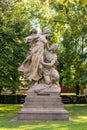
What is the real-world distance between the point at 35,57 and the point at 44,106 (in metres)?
2.08

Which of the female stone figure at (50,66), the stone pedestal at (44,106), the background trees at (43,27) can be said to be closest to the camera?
the stone pedestal at (44,106)

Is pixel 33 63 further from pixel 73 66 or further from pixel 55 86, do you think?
pixel 73 66

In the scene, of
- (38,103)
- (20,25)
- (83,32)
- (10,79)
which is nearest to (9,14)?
(20,25)

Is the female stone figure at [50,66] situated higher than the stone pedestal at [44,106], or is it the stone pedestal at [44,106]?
the female stone figure at [50,66]

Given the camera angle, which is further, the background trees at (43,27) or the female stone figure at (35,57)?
the background trees at (43,27)

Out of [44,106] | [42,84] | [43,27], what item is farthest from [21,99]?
[44,106]

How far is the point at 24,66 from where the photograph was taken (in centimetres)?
1496

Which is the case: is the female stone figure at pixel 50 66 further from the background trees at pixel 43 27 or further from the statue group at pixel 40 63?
the background trees at pixel 43 27

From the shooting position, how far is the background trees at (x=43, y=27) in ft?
72.8

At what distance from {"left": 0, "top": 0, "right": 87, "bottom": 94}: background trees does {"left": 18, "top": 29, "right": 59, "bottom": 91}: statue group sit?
1.63m

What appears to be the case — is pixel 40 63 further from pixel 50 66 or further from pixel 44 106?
pixel 44 106

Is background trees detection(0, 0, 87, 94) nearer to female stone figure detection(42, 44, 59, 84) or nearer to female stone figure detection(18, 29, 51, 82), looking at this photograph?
female stone figure detection(18, 29, 51, 82)

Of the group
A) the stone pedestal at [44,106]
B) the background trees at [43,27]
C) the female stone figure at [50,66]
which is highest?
the background trees at [43,27]

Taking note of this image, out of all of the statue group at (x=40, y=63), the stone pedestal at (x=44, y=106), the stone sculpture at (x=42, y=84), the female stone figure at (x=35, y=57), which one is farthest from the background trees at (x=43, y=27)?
the stone pedestal at (x=44, y=106)
